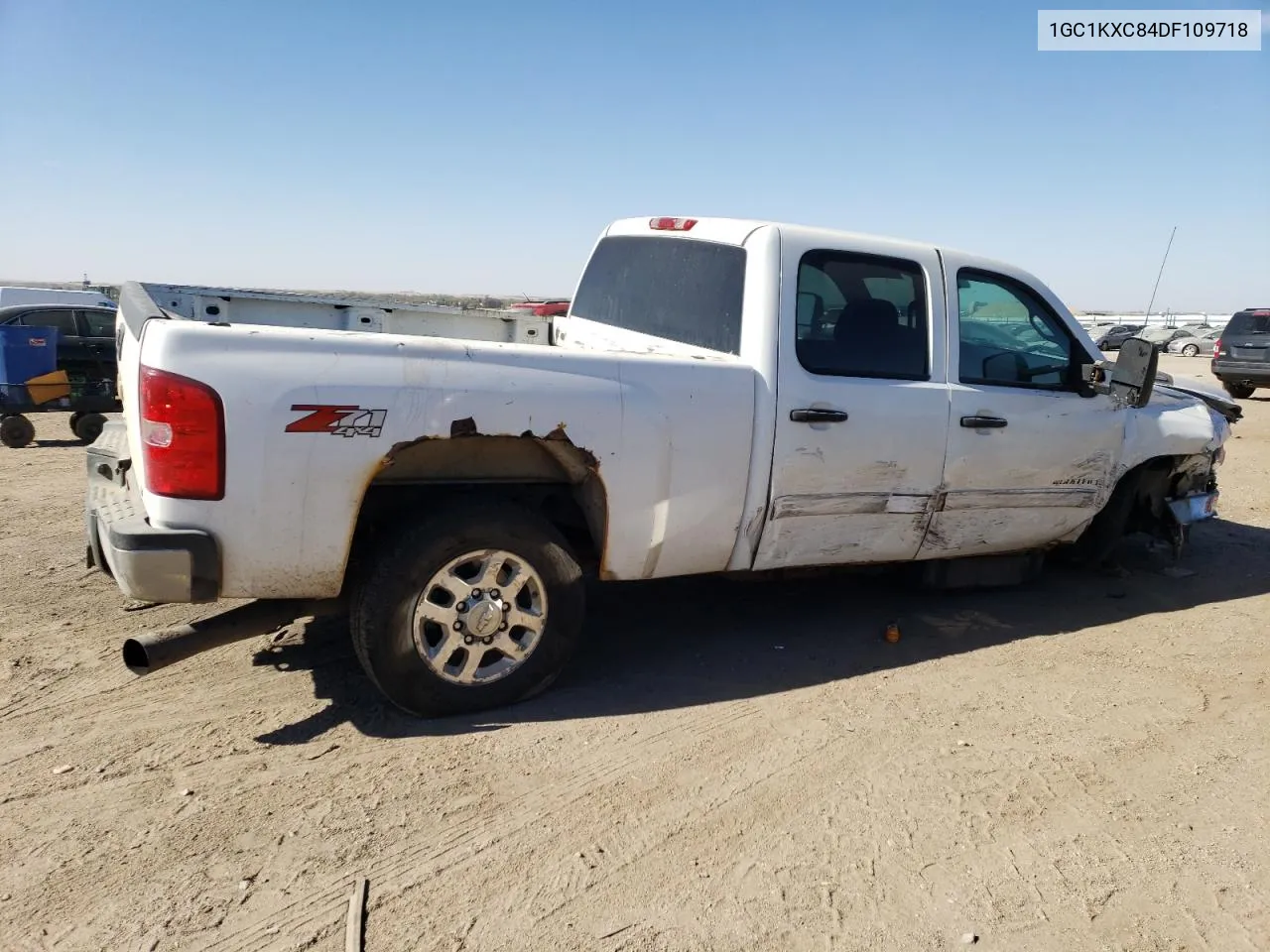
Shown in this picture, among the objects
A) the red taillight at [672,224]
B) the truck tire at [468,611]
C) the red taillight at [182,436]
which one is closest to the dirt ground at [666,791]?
the truck tire at [468,611]

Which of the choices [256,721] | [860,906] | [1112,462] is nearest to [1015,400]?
[1112,462]

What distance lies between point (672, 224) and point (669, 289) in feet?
1.23

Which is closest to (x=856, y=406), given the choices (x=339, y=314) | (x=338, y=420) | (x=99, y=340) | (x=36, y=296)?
(x=338, y=420)

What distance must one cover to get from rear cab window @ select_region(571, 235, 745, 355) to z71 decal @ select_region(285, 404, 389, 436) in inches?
65.0

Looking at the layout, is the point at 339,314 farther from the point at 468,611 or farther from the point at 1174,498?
the point at 1174,498

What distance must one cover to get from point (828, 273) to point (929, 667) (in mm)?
1916

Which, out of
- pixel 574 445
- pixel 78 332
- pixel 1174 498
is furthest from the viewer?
pixel 78 332

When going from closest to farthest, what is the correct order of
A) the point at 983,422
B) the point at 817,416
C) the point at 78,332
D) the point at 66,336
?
the point at 817,416
the point at 983,422
the point at 66,336
the point at 78,332

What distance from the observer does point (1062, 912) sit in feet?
8.86

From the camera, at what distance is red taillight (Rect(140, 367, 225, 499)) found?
10.0ft

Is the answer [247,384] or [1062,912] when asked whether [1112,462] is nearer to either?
[1062,912]

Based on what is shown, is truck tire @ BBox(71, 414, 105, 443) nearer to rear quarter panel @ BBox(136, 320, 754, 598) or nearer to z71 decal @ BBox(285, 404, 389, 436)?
rear quarter panel @ BBox(136, 320, 754, 598)

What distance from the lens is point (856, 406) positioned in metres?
4.25

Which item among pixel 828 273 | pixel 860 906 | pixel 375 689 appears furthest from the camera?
pixel 828 273
